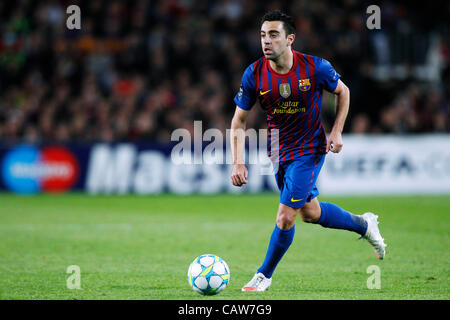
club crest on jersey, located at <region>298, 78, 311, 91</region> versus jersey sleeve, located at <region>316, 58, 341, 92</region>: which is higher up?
jersey sleeve, located at <region>316, 58, 341, 92</region>

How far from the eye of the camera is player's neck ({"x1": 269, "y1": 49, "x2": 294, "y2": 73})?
20.5ft

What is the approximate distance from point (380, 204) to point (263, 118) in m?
4.26

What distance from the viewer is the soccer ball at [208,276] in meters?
5.71

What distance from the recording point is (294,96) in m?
6.27

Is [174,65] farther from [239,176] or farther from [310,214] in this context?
[239,176]

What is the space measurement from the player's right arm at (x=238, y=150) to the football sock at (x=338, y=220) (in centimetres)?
95

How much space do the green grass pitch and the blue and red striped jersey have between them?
1.25m

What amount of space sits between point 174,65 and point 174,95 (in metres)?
1.09

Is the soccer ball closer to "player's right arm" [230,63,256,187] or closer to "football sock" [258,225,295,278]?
"football sock" [258,225,295,278]

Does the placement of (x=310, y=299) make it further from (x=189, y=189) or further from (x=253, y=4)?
(x=253, y=4)
